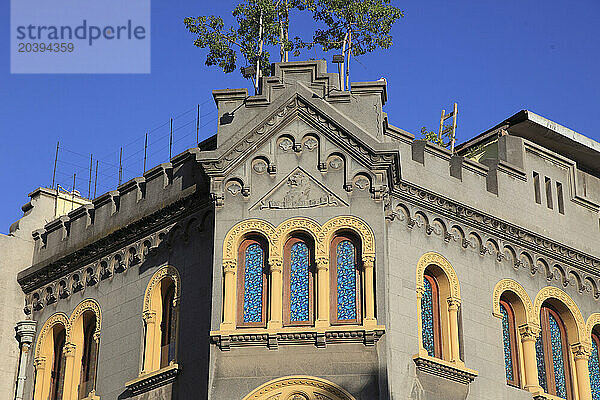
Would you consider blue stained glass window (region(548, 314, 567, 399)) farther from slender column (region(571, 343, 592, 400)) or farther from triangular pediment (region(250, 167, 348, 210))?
triangular pediment (region(250, 167, 348, 210))

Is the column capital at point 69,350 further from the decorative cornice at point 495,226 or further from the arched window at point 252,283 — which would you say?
the decorative cornice at point 495,226

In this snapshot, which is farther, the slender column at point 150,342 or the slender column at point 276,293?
the slender column at point 150,342

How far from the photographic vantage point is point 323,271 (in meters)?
30.0

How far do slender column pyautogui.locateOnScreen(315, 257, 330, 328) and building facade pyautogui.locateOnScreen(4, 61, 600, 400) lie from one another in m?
0.04

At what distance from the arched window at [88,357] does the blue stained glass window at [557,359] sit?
12770mm

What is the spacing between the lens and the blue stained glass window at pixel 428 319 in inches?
1231

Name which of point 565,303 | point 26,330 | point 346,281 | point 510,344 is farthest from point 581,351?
point 26,330

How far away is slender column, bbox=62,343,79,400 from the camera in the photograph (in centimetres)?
3497

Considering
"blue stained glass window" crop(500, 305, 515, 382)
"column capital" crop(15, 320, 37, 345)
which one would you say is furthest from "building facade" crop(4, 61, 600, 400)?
"column capital" crop(15, 320, 37, 345)

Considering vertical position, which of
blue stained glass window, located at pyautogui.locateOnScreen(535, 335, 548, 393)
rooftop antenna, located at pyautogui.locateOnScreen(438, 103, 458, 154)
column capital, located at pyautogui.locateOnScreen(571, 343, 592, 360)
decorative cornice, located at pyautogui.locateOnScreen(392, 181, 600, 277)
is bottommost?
blue stained glass window, located at pyautogui.locateOnScreen(535, 335, 548, 393)

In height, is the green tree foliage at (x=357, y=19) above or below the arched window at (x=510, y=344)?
above

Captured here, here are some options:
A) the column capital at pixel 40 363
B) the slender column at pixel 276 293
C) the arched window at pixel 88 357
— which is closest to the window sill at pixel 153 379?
the arched window at pixel 88 357

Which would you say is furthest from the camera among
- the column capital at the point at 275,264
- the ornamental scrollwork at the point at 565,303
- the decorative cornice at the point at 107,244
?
the ornamental scrollwork at the point at 565,303

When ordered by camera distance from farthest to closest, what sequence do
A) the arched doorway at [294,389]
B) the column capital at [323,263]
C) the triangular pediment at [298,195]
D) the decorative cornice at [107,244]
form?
the decorative cornice at [107,244], the triangular pediment at [298,195], the column capital at [323,263], the arched doorway at [294,389]
